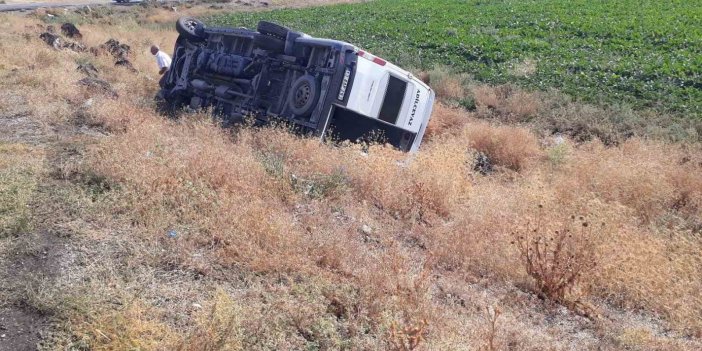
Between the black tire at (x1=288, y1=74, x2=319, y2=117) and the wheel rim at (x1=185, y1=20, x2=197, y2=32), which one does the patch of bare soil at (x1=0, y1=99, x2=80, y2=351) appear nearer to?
the black tire at (x1=288, y1=74, x2=319, y2=117)

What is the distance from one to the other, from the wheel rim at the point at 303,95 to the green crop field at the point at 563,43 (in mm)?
8313

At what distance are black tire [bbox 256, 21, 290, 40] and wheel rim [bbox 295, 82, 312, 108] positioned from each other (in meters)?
1.23

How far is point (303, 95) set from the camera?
32.2 feet

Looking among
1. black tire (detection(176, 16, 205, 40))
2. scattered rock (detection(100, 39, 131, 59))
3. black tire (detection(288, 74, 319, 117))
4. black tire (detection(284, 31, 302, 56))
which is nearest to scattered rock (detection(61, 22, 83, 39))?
scattered rock (detection(100, 39, 131, 59))

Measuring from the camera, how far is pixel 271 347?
13.3 ft

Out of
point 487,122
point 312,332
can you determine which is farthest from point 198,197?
point 487,122

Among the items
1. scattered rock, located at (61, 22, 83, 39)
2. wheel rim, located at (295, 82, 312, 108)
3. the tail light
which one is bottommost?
scattered rock, located at (61, 22, 83, 39)

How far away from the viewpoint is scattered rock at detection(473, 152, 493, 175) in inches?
427

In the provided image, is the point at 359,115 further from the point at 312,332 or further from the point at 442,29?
the point at 442,29

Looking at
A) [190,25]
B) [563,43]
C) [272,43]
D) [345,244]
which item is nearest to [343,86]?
[272,43]

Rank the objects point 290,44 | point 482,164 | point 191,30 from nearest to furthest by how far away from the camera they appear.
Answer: point 290,44 → point 482,164 → point 191,30

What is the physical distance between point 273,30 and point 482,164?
4407 millimetres

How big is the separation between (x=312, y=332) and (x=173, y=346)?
3.14ft

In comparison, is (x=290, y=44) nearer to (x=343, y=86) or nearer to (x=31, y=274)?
(x=343, y=86)
